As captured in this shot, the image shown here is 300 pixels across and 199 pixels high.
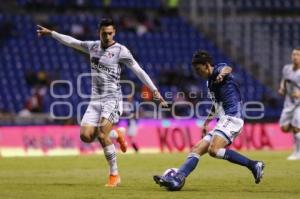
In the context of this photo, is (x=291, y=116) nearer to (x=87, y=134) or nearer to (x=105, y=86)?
(x=105, y=86)

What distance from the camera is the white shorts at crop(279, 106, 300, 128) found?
1923cm

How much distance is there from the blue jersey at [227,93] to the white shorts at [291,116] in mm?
7404

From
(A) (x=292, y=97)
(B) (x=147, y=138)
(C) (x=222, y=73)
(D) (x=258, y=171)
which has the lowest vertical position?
(B) (x=147, y=138)

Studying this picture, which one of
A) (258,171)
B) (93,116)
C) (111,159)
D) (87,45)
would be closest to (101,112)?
(93,116)

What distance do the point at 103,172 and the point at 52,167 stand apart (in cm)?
170

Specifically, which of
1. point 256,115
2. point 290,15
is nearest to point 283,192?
point 256,115

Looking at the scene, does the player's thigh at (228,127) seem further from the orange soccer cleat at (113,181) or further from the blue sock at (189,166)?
the orange soccer cleat at (113,181)

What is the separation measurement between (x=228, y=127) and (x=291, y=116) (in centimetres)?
781

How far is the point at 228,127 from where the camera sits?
1198cm

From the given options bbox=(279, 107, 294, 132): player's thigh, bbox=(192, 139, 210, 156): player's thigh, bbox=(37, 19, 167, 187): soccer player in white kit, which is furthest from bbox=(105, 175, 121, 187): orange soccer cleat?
bbox=(279, 107, 294, 132): player's thigh

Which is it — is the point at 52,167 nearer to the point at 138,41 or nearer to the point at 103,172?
the point at 103,172

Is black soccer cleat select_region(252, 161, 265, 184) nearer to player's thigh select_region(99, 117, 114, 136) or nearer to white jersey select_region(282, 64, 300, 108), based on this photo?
player's thigh select_region(99, 117, 114, 136)

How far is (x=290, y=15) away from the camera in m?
36.5

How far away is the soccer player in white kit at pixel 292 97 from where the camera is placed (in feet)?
61.9
